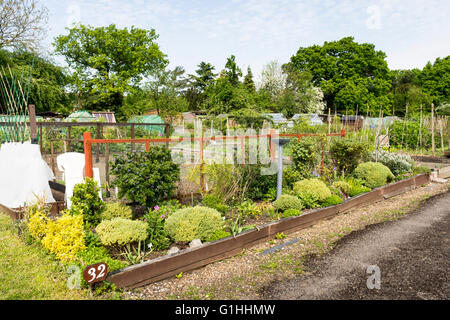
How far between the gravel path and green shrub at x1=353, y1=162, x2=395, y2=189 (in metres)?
1.93

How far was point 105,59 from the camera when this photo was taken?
118ft

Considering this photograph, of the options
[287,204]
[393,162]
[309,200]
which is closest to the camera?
[287,204]

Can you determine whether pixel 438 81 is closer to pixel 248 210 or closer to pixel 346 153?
pixel 346 153

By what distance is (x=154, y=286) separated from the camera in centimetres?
308

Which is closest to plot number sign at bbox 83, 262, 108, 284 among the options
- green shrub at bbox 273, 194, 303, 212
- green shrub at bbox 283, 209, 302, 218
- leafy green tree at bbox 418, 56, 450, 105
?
green shrub at bbox 283, 209, 302, 218

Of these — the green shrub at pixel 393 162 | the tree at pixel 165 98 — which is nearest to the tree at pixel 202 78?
the tree at pixel 165 98

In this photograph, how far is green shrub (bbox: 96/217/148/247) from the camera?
10.8ft

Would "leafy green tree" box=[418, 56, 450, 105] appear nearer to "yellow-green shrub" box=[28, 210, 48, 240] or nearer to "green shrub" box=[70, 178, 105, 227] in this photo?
"green shrub" box=[70, 178, 105, 227]

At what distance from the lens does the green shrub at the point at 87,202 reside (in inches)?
A: 149

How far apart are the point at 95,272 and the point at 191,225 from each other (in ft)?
4.13

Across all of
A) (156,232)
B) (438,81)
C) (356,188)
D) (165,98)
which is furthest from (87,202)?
(438,81)

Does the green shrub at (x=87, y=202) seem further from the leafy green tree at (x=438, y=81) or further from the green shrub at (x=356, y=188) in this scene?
the leafy green tree at (x=438, y=81)

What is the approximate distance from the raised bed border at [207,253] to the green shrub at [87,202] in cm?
116
